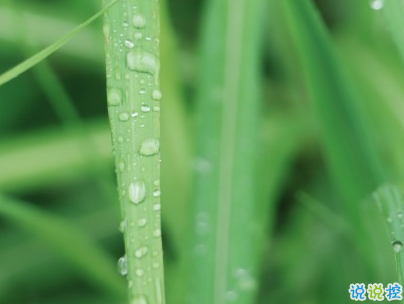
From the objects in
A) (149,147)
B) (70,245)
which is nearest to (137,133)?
(149,147)

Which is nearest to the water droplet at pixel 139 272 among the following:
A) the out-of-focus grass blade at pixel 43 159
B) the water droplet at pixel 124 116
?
the water droplet at pixel 124 116

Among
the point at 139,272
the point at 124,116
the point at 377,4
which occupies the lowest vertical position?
the point at 139,272

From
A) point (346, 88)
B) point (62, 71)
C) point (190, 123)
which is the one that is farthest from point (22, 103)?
point (346, 88)

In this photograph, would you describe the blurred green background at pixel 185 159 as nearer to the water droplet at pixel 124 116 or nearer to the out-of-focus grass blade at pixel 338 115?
the out-of-focus grass blade at pixel 338 115

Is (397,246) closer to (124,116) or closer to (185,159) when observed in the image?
(124,116)

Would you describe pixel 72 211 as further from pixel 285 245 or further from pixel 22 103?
pixel 285 245

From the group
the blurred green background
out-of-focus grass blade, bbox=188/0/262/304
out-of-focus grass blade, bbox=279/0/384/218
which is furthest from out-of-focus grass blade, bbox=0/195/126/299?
out-of-focus grass blade, bbox=279/0/384/218
